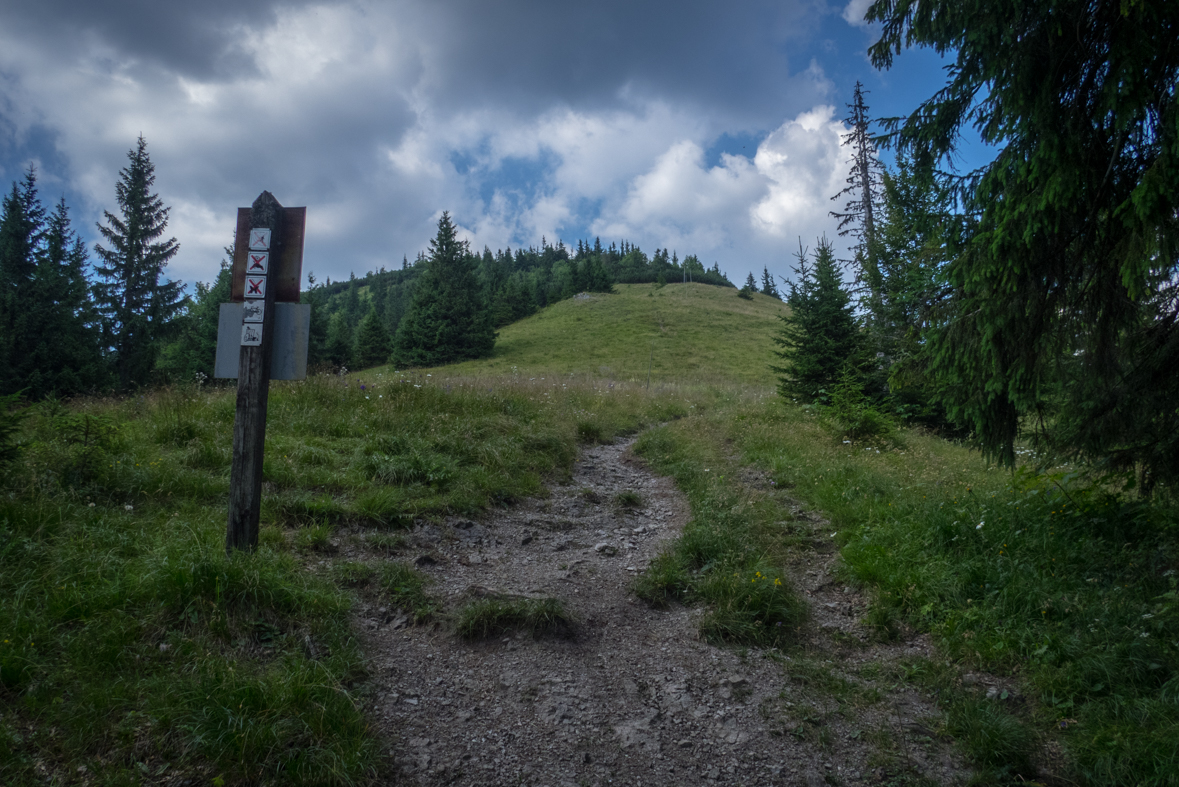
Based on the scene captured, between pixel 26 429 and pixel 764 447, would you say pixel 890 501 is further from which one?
pixel 26 429

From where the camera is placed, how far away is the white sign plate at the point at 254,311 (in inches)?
158

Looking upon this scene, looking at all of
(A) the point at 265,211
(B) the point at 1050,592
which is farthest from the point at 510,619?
(B) the point at 1050,592

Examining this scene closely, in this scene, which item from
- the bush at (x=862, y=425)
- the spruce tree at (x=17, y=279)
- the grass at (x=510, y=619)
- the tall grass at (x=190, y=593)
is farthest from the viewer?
the spruce tree at (x=17, y=279)

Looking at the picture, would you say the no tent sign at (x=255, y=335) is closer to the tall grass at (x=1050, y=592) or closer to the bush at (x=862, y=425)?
the tall grass at (x=1050, y=592)

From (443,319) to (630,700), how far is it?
152ft

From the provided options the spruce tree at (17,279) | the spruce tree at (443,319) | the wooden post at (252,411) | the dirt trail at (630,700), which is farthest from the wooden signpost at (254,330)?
the spruce tree at (443,319)

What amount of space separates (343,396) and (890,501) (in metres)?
8.29

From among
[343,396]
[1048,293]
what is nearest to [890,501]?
[1048,293]

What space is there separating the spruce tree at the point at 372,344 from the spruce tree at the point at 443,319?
193 inches

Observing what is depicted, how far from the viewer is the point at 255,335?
401 cm

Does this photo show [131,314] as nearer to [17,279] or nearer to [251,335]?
[17,279]

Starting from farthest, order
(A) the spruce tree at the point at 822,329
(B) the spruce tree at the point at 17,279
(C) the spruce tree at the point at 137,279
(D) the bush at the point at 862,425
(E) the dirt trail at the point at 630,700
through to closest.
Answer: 1. (C) the spruce tree at the point at 137,279
2. (B) the spruce tree at the point at 17,279
3. (A) the spruce tree at the point at 822,329
4. (D) the bush at the point at 862,425
5. (E) the dirt trail at the point at 630,700

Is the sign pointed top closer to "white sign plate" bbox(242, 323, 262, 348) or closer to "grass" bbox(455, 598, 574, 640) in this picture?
"white sign plate" bbox(242, 323, 262, 348)

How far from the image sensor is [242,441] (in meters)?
4.05
